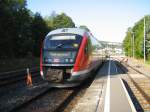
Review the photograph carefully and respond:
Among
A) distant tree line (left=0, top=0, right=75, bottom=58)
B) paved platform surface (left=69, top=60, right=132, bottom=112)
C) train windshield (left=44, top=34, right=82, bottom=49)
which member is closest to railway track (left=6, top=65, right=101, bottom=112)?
paved platform surface (left=69, top=60, right=132, bottom=112)

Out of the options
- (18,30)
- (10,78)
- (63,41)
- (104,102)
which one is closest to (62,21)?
(18,30)

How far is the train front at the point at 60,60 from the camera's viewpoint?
16781 mm

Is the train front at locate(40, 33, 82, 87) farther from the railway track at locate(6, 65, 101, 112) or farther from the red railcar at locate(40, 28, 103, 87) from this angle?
the railway track at locate(6, 65, 101, 112)

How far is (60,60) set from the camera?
16.9m

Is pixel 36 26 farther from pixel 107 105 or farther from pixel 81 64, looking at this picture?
pixel 107 105

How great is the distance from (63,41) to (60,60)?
1.28 m

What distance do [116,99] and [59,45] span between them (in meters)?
5.39

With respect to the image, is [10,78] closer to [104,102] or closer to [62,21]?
[104,102]

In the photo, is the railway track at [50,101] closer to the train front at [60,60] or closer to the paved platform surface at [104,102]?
the train front at [60,60]

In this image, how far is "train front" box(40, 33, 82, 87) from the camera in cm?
1678

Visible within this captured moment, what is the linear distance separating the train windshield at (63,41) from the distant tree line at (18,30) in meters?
25.7

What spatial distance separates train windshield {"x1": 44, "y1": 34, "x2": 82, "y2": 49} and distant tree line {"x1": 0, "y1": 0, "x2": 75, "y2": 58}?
25657 mm

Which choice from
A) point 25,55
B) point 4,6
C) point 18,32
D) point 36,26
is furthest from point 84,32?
point 36,26

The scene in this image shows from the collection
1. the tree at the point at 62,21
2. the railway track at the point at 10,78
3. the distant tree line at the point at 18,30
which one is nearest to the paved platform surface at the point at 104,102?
the railway track at the point at 10,78
